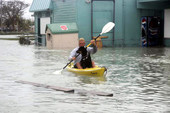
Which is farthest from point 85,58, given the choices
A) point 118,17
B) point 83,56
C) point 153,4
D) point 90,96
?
point 153,4

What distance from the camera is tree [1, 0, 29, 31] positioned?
3701 inches

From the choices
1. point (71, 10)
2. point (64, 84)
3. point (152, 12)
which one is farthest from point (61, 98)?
point (152, 12)

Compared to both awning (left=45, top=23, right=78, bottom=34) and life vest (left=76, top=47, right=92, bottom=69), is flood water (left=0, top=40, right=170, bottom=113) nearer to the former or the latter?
life vest (left=76, top=47, right=92, bottom=69)

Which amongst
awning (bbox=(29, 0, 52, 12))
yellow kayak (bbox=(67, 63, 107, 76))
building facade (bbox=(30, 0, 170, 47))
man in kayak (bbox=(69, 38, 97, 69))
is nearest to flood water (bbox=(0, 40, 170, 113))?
yellow kayak (bbox=(67, 63, 107, 76))

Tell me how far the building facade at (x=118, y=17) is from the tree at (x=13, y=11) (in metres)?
64.7

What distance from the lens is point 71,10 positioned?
29.2 m

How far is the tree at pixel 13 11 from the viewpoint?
308 feet

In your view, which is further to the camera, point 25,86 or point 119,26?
point 119,26

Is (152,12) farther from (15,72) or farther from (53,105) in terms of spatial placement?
(53,105)

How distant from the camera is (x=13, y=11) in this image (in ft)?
313

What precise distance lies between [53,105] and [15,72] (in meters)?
6.09

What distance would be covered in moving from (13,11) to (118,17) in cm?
6989

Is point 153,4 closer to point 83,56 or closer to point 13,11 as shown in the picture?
point 83,56

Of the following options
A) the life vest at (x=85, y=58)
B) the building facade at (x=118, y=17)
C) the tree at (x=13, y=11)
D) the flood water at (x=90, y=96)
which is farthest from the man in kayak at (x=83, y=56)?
the tree at (x=13, y=11)
